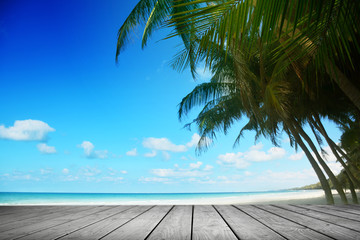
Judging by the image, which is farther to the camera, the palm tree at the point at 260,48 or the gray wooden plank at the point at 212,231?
the palm tree at the point at 260,48

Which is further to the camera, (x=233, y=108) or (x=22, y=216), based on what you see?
(x=233, y=108)

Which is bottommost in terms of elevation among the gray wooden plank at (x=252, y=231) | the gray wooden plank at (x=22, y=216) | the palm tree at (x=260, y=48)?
the gray wooden plank at (x=252, y=231)

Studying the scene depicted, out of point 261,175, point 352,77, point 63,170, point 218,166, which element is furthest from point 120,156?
point 352,77

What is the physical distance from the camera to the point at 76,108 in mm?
47219

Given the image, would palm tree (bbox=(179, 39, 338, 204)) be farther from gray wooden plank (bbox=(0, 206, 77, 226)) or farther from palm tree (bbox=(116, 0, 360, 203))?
gray wooden plank (bbox=(0, 206, 77, 226))

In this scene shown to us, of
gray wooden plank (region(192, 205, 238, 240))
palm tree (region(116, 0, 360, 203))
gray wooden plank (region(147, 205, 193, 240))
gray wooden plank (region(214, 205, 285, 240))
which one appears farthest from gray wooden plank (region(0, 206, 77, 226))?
palm tree (region(116, 0, 360, 203))

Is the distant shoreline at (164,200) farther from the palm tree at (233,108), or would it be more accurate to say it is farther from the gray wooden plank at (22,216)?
the gray wooden plank at (22,216)

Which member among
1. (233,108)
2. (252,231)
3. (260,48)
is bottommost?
(252,231)

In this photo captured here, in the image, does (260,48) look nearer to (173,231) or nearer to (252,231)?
(252,231)

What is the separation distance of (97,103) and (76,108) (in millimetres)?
4120

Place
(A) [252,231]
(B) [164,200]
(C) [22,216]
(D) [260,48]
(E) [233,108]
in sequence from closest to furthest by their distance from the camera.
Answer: (A) [252,231], (C) [22,216], (D) [260,48], (E) [233,108], (B) [164,200]

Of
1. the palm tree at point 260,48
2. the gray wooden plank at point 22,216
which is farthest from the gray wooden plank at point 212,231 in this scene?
the gray wooden plank at point 22,216

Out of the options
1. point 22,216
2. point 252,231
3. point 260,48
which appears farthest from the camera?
point 260,48

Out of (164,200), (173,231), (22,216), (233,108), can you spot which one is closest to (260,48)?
(173,231)
